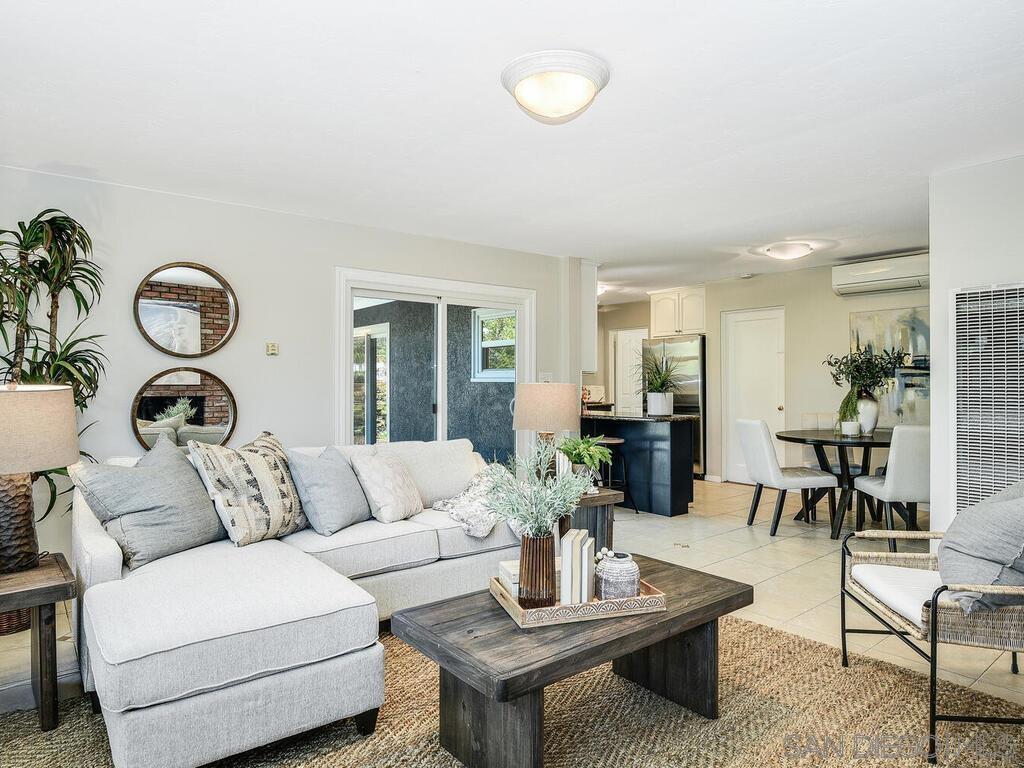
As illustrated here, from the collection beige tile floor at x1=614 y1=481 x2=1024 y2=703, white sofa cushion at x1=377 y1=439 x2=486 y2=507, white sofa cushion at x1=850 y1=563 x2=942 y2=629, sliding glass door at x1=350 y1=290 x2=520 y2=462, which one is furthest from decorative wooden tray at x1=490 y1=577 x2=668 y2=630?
sliding glass door at x1=350 y1=290 x2=520 y2=462

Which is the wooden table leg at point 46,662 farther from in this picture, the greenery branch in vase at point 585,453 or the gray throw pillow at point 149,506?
the greenery branch in vase at point 585,453

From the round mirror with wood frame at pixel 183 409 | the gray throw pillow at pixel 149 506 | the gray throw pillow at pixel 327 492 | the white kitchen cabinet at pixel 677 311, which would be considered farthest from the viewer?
the white kitchen cabinet at pixel 677 311

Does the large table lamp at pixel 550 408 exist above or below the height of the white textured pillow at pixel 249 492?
above

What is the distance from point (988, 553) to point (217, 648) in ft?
7.91

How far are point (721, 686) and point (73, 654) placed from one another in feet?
8.91

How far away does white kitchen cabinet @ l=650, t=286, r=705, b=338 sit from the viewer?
783 centimetres

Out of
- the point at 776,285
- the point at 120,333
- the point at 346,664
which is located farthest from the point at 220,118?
the point at 776,285

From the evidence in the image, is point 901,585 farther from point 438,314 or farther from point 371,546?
point 438,314

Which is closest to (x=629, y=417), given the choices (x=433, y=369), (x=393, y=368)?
(x=433, y=369)

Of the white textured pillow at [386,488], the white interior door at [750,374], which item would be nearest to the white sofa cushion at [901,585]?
the white textured pillow at [386,488]

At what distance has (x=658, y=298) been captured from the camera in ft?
27.2

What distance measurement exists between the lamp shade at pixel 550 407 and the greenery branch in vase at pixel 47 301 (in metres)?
2.38

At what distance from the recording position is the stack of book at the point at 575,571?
2061 mm

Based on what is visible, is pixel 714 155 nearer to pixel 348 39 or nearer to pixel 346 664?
pixel 348 39
